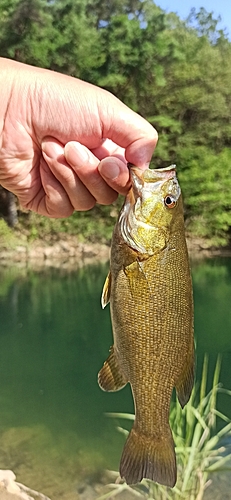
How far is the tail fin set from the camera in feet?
5.70

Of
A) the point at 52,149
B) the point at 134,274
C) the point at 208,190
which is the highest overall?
the point at 208,190

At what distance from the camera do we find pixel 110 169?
1781 millimetres

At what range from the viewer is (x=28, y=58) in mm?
21344

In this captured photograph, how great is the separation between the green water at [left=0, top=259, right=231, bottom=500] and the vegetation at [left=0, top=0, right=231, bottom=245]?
846 centimetres

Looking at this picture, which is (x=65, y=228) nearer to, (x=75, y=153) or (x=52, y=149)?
(x=52, y=149)

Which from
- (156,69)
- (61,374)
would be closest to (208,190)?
(156,69)

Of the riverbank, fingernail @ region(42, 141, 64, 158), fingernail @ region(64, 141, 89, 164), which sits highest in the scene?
the riverbank

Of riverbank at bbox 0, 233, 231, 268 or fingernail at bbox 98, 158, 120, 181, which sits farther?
riverbank at bbox 0, 233, 231, 268

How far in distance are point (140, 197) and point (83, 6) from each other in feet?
73.0

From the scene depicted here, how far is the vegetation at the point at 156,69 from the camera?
2108cm

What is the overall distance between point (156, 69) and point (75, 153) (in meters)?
22.1

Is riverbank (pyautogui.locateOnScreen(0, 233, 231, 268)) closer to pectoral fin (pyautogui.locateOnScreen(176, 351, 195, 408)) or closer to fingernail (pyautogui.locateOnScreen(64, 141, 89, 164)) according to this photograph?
fingernail (pyautogui.locateOnScreen(64, 141, 89, 164))

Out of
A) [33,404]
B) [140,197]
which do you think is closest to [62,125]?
[140,197]

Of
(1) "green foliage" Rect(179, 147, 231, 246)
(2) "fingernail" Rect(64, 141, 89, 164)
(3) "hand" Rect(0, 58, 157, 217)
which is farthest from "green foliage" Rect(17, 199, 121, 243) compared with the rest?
(2) "fingernail" Rect(64, 141, 89, 164)
